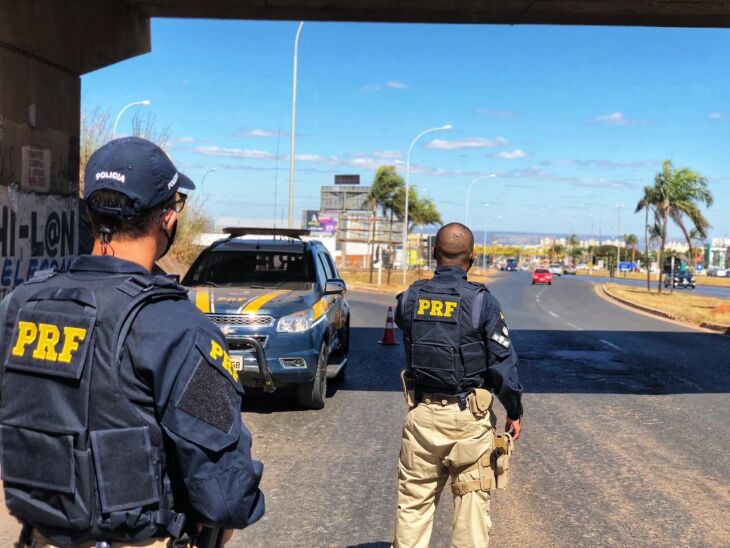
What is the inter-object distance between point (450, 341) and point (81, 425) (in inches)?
84.3

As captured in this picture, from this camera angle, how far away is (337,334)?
9.86 meters

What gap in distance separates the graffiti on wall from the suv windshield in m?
1.59

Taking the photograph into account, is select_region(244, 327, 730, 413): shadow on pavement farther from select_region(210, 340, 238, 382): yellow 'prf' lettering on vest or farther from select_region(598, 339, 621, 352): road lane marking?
select_region(210, 340, 238, 382): yellow 'prf' lettering on vest

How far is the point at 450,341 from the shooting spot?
11.7 ft

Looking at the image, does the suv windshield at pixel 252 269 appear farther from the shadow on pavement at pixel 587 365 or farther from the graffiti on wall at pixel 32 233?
the graffiti on wall at pixel 32 233

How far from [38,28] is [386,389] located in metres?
5.83

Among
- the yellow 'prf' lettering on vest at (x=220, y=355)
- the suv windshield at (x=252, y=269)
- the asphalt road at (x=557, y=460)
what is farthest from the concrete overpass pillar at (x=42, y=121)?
the yellow 'prf' lettering on vest at (x=220, y=355)

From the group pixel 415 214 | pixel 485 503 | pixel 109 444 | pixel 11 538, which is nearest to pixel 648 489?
pixel 485 503

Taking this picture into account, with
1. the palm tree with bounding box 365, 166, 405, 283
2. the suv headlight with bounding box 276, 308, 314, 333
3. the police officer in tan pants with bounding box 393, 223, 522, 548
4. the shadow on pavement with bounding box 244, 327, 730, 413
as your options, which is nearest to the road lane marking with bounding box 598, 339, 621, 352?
the shadow on pavement with bounding box 244, 327, 730, 413

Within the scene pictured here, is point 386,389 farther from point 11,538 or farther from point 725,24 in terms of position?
point 725,24

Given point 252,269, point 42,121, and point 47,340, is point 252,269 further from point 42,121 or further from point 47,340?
point 47,340

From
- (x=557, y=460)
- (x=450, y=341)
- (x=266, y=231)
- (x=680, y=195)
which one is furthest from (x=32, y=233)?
(x=680, y=195)

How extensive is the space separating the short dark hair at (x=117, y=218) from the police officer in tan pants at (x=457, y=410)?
197 cm

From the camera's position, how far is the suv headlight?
25.3 feet
